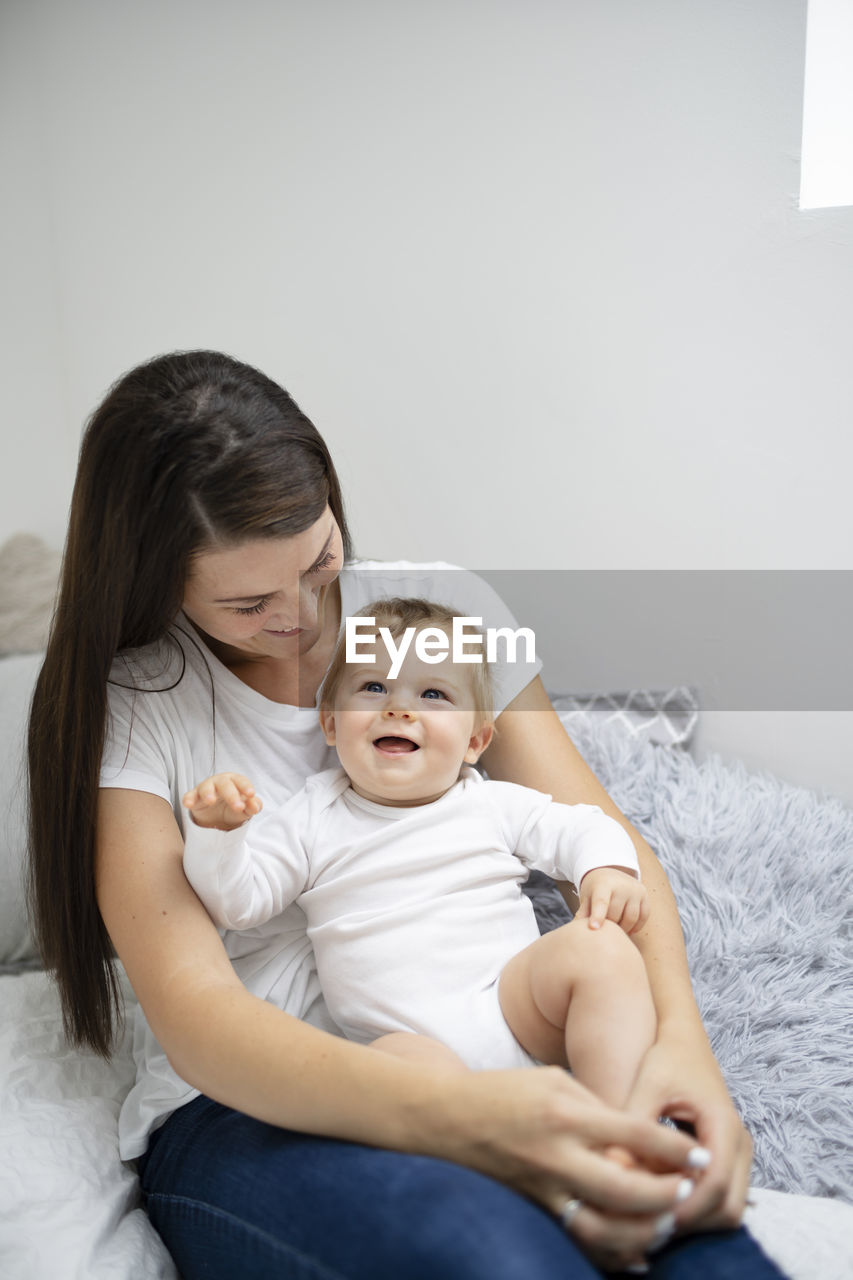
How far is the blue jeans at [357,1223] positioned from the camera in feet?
2.46

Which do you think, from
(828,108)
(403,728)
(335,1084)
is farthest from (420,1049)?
(828,108)

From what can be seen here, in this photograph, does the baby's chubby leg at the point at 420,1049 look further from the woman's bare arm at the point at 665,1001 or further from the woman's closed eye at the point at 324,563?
the woman's closed eye at the point at 324,563

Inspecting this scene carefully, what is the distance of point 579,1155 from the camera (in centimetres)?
79

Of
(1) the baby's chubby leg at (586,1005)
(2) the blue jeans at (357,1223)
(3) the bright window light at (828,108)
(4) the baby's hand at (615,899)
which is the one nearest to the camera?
(2) the blue jeans at (357,1223)

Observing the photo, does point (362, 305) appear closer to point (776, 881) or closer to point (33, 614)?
point (33, 614)

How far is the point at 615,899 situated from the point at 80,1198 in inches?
25.0

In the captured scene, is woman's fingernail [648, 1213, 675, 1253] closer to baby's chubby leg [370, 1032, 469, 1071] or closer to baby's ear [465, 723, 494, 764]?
baby's chubby leg [370, 1032, 469, 1071]

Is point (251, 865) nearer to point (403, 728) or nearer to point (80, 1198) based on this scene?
point (403, 728)

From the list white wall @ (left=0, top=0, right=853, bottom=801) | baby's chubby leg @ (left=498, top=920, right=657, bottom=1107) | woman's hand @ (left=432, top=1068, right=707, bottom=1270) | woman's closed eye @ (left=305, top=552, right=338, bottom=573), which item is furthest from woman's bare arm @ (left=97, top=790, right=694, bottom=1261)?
white wall @ (left=0, top=0, right=853, bottom=801)

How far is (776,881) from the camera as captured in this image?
1452 mm

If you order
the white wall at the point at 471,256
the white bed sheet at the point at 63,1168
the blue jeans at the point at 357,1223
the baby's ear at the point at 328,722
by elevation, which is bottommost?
the white bed sheet at the point at 63,1168

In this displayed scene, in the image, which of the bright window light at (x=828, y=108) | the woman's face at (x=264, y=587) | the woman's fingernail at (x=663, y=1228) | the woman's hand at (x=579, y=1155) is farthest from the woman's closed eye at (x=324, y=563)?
the bright window light at (x=828, y=108)

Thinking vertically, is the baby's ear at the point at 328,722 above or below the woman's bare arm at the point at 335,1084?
above

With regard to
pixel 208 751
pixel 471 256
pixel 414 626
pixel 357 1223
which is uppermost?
pixel 471 256
